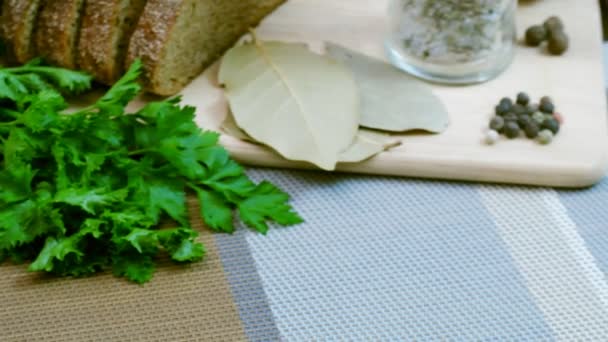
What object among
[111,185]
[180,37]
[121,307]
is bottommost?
[121,307]

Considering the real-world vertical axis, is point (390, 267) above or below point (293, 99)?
below

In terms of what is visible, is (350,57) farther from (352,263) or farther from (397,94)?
(352,263)

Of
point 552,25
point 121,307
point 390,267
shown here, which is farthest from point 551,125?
point 121,307

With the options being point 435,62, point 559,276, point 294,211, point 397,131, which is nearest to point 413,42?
point 435,62

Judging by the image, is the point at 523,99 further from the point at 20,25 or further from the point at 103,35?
the point at 20,25

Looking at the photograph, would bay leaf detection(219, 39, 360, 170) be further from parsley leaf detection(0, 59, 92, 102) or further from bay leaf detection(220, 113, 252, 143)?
parsley leaf detection(0, 59, 92, 102)

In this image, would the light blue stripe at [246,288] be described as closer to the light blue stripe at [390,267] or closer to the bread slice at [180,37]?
the light blue stripe at [390,267]

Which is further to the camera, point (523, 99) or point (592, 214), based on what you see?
point (523, 99)

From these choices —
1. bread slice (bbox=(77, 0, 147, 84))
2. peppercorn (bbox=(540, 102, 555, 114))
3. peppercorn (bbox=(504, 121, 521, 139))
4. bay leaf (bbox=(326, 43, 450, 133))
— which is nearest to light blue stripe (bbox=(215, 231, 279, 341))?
bay leaf (bbox=(326, 43, 450, 133))
